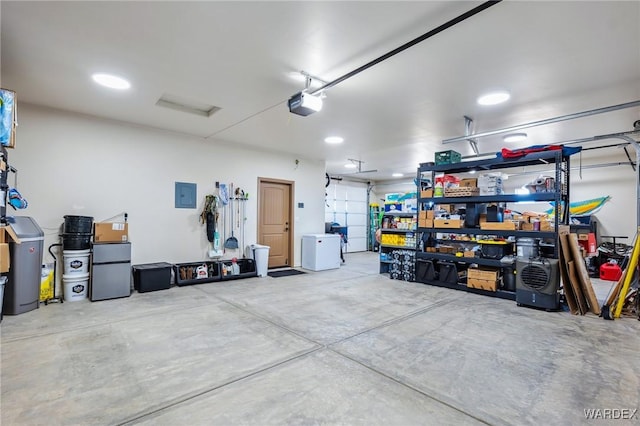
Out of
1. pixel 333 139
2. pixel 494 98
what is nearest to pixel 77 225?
pixel 333 139

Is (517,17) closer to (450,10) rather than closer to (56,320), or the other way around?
(450,10)

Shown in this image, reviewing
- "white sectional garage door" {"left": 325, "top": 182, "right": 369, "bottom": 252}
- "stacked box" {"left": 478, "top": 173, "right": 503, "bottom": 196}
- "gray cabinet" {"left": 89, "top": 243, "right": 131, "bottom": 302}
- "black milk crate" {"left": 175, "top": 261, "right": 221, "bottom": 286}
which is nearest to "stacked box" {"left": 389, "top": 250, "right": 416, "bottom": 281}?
"stacked box" {"left": 478, "top": 173, "right": 503, "bottom": 196}

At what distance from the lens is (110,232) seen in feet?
15.7

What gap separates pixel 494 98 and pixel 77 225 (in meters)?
6.15

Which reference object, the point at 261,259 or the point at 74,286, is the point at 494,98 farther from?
the point at 74,286

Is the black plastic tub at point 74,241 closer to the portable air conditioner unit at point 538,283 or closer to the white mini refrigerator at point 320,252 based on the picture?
the white mini refrigerator at point 320,252

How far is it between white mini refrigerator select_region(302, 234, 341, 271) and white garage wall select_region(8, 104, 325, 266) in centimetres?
139

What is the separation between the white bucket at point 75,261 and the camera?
173 inches

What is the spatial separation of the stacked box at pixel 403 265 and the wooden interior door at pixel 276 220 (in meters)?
2.58

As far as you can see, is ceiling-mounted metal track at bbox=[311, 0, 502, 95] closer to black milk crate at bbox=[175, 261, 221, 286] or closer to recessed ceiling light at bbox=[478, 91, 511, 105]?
recessed ceiling light at bbox=[478, 91, 511, 105]

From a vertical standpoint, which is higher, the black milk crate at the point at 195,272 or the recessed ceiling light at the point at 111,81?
the recessed ceiling light at the point at 111,81

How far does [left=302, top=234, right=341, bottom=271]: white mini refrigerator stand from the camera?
7266 mm

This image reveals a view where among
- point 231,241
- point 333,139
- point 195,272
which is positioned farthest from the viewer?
point 231,241

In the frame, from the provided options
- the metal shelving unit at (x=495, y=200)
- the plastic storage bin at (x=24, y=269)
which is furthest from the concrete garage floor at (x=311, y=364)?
the metal shelving unit at (x=495, y=200)
